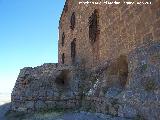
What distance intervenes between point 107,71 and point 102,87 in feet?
2.10

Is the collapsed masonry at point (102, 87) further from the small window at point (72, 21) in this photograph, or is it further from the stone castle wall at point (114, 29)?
the small window at point (72, 21)

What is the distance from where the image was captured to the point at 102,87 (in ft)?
29.9

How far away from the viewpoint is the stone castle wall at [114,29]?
282 inches

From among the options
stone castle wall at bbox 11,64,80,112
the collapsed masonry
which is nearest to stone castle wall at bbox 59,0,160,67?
the collapsed masonry

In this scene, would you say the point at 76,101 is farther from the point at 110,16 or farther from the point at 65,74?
the point at 110,16

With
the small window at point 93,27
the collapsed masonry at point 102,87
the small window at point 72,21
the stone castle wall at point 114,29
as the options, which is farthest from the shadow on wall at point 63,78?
the small window at point 72,21

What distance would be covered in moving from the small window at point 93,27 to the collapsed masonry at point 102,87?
4.95 ft

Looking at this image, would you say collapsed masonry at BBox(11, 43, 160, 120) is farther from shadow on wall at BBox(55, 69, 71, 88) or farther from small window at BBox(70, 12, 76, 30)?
small window at BBox(70, 12, 76, 30)

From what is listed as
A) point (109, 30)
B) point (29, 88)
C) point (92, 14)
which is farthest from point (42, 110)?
point (92, 14)

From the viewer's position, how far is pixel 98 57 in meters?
11.4

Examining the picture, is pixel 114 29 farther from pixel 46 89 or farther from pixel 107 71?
pixel 46 89

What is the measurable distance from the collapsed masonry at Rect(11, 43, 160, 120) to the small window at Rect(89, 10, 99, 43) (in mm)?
1509

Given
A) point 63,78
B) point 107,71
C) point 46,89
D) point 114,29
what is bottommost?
point 46,89

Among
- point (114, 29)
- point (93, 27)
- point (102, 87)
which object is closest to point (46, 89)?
point (102, 87)
